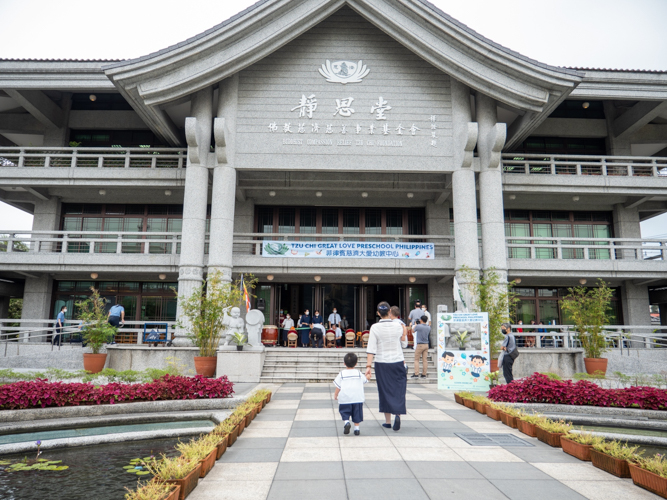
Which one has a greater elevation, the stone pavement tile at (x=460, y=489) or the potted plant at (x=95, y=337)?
the potted plant at (x=95, y=337)

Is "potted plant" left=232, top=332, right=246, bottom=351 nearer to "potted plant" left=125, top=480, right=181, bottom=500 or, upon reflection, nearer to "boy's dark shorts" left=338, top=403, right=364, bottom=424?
"boy's dark shorts" left=338, top=403, right=364, bottom=424

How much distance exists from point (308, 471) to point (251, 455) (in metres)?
1.02

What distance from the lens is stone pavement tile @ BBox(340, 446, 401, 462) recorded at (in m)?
5.79

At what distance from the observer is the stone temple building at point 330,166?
1802cm

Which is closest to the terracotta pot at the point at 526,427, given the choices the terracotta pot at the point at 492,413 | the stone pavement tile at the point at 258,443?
the terracotta pot at the point at 492,413

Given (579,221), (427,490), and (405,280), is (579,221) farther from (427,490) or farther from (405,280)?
(427,490)

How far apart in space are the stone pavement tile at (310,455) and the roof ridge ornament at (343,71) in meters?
15.9

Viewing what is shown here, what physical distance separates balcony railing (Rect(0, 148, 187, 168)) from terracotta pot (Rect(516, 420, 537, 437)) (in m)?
16.8

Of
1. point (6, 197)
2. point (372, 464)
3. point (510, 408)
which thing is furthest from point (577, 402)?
point (6, 197)

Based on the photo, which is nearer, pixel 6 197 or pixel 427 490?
pixel 427 490

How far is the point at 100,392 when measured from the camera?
9492 millimetres

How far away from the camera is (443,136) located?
19.0 meters

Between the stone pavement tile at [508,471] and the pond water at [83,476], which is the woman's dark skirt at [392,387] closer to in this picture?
the stone pavement tile at [508,471]

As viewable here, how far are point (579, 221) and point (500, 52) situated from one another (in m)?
10.1
